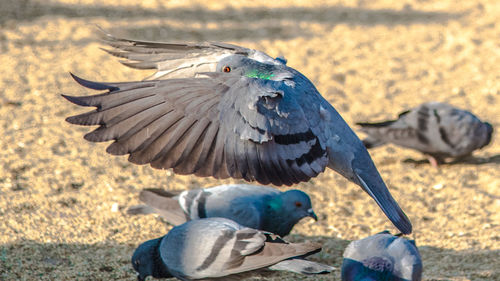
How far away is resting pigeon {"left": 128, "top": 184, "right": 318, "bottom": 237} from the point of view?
3.83 m

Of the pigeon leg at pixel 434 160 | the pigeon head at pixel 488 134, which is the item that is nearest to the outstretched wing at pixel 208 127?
the pigeon leg at pixel 434 160

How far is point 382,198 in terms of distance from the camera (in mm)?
3334

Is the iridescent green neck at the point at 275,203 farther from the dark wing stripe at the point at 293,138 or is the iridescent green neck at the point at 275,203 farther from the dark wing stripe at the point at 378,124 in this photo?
the dark wing stripe at the point at 378,124

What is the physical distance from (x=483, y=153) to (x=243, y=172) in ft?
10.9

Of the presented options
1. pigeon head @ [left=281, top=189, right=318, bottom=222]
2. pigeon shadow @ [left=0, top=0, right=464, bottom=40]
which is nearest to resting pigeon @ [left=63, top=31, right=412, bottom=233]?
pigeon head @ [left=281, top=189, right=318, bottom=222]

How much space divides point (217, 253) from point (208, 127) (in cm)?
68

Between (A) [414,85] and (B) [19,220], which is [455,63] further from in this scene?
(B) [19,220]

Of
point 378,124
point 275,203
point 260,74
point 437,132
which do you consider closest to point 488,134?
point 437,132

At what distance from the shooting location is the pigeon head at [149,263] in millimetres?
3457

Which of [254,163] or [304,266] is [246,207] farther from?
[254,163]

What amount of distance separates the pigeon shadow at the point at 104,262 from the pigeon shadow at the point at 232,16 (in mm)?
4106

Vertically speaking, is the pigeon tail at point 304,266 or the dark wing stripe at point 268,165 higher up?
the dark wing stripe at point 268,165

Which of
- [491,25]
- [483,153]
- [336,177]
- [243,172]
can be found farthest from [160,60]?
[491,25]

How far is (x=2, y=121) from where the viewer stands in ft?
18.0
